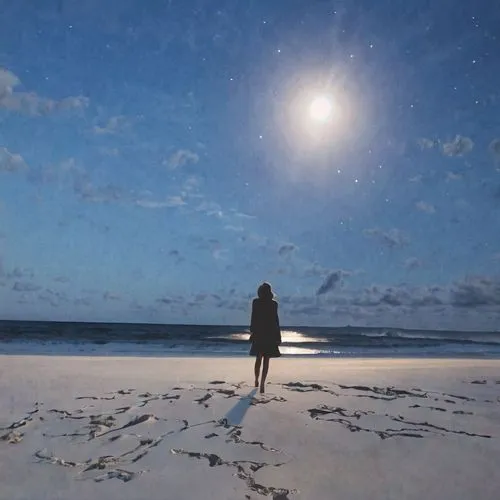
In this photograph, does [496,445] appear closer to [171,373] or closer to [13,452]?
[13,452]

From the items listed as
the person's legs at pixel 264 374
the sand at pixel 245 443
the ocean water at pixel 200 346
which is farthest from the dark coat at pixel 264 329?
the ocean water at pixel 200 346

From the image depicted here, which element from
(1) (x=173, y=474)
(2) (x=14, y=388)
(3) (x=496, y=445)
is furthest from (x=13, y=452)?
(3) (x=496, y=445)

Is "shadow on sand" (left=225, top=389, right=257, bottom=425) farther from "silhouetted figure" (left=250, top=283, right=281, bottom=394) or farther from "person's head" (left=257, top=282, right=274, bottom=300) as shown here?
"person's head" (left=257, top=282, right=274, bottom=300)

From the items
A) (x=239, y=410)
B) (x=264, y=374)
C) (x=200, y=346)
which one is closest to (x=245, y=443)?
(x=239, y=410)

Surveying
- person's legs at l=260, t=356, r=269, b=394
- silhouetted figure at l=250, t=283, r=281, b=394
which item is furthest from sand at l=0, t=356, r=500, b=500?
silhouetted figure at l=250, t=283, r=281, b=394

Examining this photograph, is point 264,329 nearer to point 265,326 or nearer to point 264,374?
point 265,326

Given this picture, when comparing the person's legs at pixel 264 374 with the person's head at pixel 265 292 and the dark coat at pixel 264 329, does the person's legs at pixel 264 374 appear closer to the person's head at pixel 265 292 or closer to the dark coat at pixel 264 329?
the dark coat at pixel 264 329

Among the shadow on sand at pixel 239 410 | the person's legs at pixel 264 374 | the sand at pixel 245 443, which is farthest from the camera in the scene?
the person's legs at pixel 264 374

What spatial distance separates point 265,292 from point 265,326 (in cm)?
69

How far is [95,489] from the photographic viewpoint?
401 centimetres

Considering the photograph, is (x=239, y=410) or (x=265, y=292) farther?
(x=265, y=292)

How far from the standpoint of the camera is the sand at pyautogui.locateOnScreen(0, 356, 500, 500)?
163 inches

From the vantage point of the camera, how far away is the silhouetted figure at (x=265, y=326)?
9047 millimetres

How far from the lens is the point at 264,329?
9078 mm
